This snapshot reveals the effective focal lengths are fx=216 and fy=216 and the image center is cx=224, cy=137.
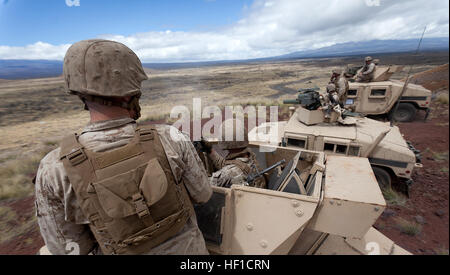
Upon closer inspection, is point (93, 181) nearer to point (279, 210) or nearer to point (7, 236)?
point (279, 210)

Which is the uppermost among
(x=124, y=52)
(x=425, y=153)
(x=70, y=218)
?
(x=124, y=52)

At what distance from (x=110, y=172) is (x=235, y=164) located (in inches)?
60.0

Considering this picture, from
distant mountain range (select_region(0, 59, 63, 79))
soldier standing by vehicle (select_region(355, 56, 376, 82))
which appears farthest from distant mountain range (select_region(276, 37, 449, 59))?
distant mountain range (select_region(0, 59, 63, 79))

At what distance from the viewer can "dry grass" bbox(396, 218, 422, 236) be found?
376 centimetres

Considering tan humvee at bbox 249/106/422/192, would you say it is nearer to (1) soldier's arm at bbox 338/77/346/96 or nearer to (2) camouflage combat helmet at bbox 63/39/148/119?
(1) soldier's arm at bbox 338/77/346/96

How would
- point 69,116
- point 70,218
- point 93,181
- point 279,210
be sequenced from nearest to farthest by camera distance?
point 93,181 < point 70,218 < point 279,210 < point 69,116

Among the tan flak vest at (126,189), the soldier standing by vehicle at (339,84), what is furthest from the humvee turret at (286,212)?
the soldier standing by vehicle at (339,84)

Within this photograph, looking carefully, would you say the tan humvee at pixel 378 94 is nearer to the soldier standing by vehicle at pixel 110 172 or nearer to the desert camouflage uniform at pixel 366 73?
the desert camouflage uniform at pixel 366 73

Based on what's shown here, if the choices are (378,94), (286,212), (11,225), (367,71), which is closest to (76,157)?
(286,212)

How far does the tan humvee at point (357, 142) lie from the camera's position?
415 cm
